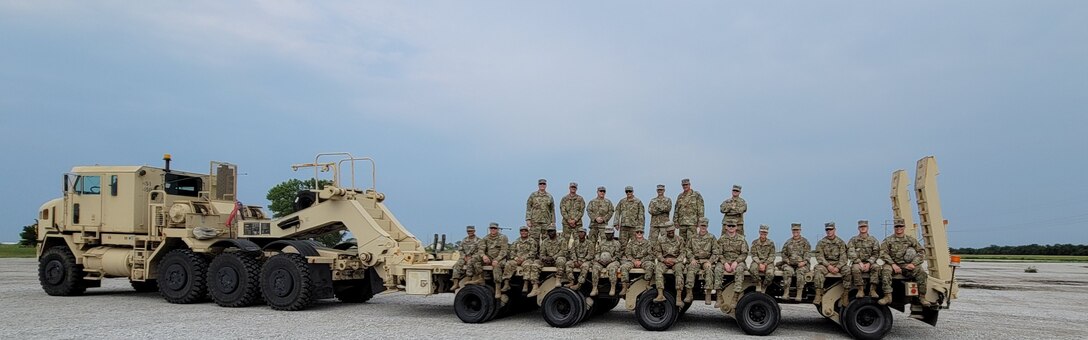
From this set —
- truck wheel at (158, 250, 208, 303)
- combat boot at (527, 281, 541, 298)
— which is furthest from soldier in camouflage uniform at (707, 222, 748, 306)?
truck wheel at (158, 250, 208, 303)

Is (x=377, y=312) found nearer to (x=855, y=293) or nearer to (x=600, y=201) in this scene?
(x=600, y=201)

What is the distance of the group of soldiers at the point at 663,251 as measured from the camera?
35.2 feet

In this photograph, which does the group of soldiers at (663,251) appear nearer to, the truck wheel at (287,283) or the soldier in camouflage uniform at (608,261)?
the soldier in camouflage uniform at (608,261)

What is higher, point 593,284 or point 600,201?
point 600,201

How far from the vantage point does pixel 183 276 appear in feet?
48.6

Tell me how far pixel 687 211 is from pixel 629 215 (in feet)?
3.01

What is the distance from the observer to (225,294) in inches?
563

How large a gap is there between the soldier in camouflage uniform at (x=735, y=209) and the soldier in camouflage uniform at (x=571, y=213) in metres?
2.27

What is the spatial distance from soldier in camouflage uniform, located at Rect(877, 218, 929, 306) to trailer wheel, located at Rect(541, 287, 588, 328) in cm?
420

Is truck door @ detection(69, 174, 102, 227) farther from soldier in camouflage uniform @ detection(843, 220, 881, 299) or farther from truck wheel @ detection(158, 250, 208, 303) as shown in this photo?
soldier in camouflage uniform @ detection(843, 220, 881, 299)

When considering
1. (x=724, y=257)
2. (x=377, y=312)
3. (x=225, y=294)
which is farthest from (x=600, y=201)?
(x=225, y=294)

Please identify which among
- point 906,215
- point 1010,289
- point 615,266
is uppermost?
point 906,215

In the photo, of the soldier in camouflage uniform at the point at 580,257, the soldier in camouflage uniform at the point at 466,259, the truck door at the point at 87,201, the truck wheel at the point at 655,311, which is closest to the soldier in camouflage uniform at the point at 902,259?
the truck wheel at the point at 655,311

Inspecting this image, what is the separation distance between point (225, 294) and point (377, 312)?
2.94 m
